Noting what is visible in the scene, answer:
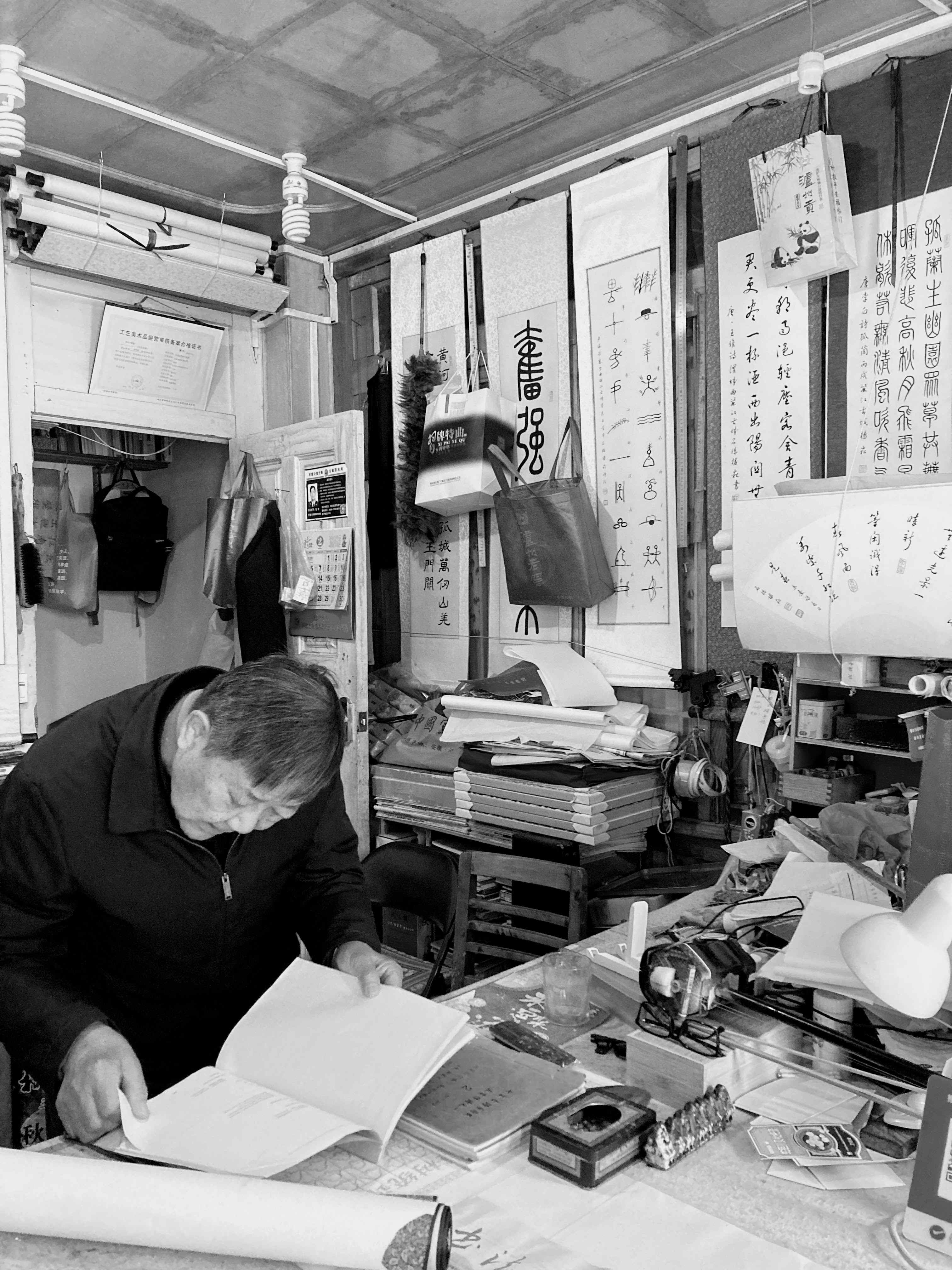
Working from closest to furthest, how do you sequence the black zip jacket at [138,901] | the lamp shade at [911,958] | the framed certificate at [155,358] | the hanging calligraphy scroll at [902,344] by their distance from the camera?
the lamp shade at [911,958] < the black zip jacket at [138,901] < the hanging calligraphy scroll at [902,344] < the framed certificate at [155,358]

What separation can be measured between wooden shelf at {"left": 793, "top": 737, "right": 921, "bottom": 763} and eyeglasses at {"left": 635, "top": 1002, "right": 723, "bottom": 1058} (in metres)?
1.24

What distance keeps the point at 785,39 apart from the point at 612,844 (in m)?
2.64

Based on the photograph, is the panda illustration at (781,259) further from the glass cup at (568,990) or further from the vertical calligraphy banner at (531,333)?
the glass cup at (568,990)

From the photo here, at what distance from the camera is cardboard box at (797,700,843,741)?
9.80ft

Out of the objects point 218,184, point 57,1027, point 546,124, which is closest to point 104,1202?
point 57,1027

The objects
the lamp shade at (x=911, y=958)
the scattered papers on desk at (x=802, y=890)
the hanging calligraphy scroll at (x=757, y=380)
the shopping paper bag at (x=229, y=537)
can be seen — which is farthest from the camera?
the shopping paper bag at (x=229, y=537)

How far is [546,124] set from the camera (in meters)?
3.88

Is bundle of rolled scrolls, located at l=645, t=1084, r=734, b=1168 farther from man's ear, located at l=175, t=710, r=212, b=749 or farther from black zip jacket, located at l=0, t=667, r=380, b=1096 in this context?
man's ear, located at l=175, t=710, r=212, b=749

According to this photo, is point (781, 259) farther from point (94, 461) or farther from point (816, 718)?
point (94, 461)

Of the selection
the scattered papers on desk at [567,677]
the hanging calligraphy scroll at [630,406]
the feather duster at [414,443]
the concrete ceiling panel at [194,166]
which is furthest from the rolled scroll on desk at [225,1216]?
the concrete ceiling panel at [194,166]

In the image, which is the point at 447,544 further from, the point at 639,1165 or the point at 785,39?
the point at 639,1165

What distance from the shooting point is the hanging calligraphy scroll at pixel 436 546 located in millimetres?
4340

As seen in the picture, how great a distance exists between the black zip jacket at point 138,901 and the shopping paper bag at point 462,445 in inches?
82.8

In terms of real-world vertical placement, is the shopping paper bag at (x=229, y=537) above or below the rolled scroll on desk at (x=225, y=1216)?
above
